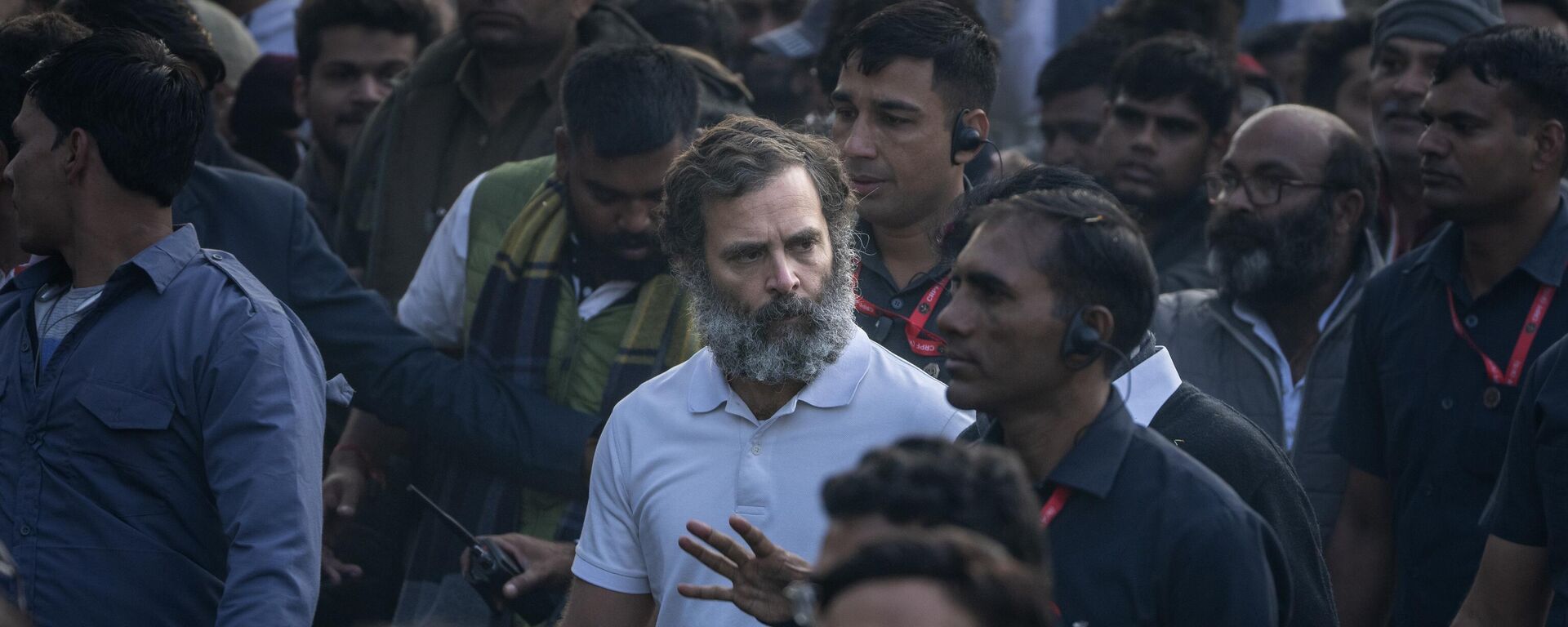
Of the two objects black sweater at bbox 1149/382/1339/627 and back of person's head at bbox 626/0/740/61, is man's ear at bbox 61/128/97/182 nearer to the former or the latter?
black sweater at bbox 1149/382/1339/627

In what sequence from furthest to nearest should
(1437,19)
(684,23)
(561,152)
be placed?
(684,23)
(1437,19)
(561,152)

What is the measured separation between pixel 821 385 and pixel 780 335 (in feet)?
0.45

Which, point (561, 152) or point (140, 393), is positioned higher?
point (140, 393)

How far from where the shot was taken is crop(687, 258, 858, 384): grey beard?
11.3 ft

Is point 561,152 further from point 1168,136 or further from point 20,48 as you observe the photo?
point 1168,136

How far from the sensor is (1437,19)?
629 centimetres

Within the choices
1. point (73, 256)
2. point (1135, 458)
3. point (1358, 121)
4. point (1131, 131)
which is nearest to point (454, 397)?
point (73, 256)

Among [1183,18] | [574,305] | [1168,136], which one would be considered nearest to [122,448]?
[574,305]

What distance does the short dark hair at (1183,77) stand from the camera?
21.2 feet

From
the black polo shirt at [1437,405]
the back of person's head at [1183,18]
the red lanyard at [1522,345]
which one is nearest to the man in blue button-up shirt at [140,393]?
the black polo shirt at [1437,405]

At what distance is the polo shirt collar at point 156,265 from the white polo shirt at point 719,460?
0.98 meters

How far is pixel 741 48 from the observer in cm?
902

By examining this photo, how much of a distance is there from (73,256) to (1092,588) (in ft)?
7.56

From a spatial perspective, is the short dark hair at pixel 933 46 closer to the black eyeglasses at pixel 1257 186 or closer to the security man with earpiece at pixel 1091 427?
the black eyeglasses at pixel 1257 186
